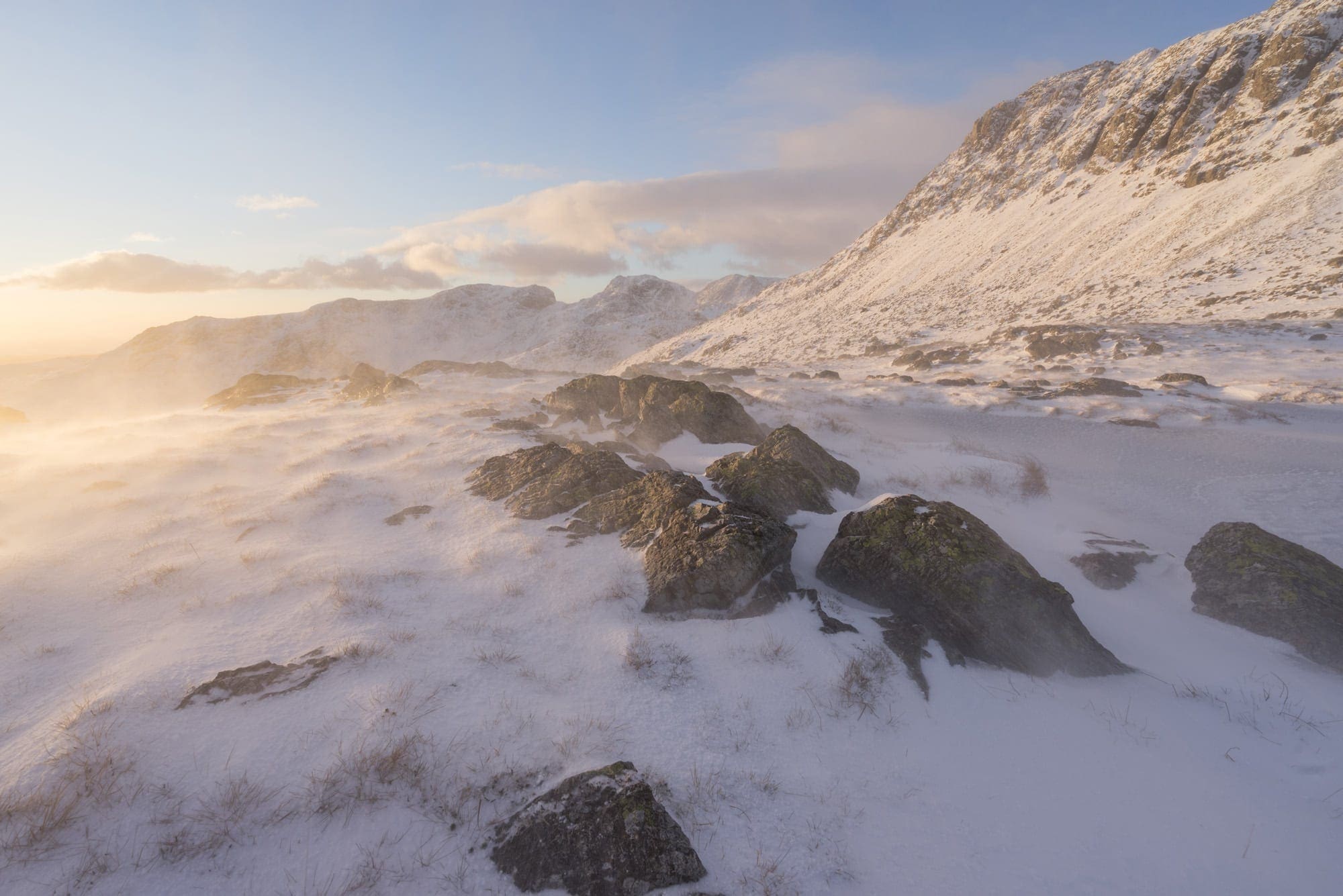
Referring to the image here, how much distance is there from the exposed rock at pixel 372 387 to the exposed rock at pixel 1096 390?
3071 centimetres

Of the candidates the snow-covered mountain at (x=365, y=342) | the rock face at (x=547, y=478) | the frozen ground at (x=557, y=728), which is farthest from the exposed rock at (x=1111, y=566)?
the snow-covered mountain at (x=365, y=342)

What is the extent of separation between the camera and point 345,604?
7.14 meters

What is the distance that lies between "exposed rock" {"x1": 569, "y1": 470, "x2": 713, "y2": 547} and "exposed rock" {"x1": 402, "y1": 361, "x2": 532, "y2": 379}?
34.5 m

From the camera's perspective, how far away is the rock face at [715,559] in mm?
7316

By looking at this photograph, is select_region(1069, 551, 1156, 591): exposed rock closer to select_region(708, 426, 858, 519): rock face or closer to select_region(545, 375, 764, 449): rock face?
select_region(708, 426, 858, 519): rock face

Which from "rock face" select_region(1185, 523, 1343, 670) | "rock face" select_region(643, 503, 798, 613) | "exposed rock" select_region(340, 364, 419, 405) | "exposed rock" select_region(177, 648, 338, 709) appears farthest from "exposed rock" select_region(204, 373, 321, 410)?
"rock face" select_region(1185, 523, 1343, 670)

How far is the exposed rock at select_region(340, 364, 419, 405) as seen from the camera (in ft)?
91.4

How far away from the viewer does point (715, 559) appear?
7.41 meters

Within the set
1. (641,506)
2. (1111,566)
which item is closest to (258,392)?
(641,506)

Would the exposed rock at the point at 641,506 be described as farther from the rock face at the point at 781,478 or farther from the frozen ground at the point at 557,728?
the rock face at the point at 781,478

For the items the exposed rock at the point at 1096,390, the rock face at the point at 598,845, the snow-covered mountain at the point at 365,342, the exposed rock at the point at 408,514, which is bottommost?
the rock face at the point at 598,845

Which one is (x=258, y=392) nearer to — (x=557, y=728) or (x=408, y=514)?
(x=408, y=514)

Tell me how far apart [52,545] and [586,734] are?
34.9 feet

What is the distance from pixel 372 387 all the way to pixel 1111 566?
32374mm
